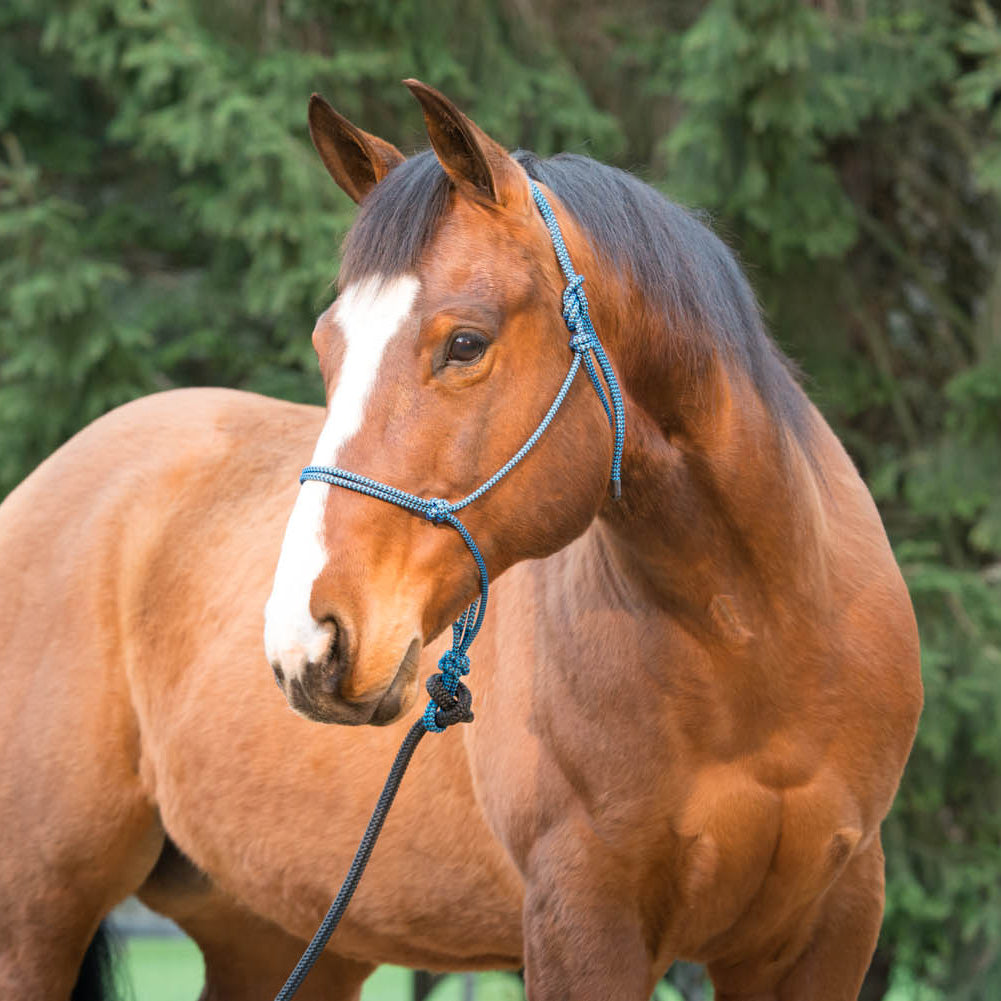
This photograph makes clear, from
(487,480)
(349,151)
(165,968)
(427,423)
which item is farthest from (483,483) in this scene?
(165,968)

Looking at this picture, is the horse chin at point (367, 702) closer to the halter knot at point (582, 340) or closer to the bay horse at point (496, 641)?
the bay horse at point (496, 641)

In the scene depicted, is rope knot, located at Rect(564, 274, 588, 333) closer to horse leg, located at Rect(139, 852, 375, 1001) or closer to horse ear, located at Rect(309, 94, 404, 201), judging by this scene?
horse ear, located at Rect(309, 94, 404, 201)

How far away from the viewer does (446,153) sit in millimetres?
2145

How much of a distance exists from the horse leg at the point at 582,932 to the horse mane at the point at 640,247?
91cm

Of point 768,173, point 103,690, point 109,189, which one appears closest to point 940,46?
point 768,173

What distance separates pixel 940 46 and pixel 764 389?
175 inches

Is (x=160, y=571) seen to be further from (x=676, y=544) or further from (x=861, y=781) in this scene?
(x=861, y=781)

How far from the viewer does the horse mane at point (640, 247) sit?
2.17 meters

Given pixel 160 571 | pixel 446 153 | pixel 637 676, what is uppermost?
pixel 446 153

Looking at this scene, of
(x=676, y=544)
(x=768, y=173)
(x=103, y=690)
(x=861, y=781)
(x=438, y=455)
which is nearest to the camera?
(x=438, y=455)

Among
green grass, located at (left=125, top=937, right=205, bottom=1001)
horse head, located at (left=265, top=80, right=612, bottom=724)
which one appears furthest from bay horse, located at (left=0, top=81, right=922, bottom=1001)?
green grass, located at (left=125, top=937, right=205, bottom=1001)

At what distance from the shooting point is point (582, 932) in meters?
2.52

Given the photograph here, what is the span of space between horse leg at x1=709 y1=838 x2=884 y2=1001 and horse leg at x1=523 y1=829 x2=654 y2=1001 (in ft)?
1.37

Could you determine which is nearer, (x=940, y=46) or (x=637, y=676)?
(x=637, y=676)
